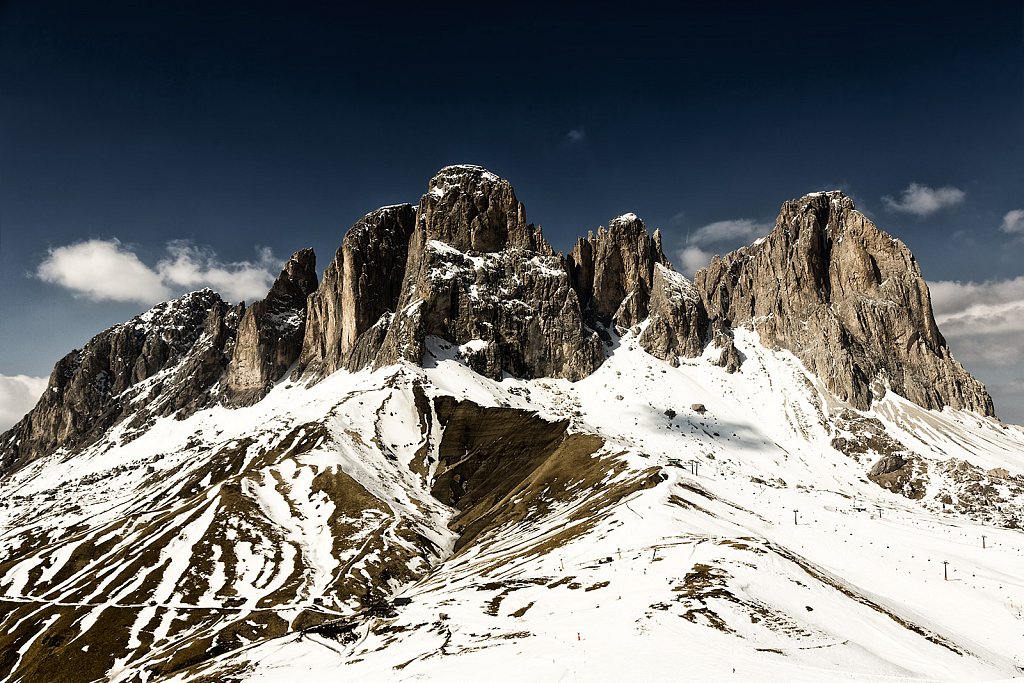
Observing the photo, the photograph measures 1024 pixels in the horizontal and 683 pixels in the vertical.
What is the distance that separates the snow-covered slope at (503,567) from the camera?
1545 inches

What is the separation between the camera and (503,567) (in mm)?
77938

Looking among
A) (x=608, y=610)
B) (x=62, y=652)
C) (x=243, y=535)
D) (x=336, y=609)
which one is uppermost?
(x=608, y=610)

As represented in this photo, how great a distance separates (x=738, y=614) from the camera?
41.0m

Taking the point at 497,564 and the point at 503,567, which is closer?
the point at 503,567

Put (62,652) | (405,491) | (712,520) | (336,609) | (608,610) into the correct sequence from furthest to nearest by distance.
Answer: (405,491) < (336,609) < (62,652) < (712,520) < (608,610)

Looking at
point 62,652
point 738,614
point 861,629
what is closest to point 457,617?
point 738,614

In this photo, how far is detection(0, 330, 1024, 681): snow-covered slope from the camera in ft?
129

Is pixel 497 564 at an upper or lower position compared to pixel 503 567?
lower

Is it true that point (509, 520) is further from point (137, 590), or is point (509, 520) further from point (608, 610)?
point (608, 610)

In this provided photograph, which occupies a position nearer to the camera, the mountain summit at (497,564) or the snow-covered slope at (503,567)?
the snow-covered slope at (503,567)

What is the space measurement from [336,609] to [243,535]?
3771cm

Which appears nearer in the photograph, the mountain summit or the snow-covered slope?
the snow-covered slope

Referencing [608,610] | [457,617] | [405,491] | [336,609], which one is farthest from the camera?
[405,491]

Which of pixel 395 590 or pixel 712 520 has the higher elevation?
pixel 712 520
